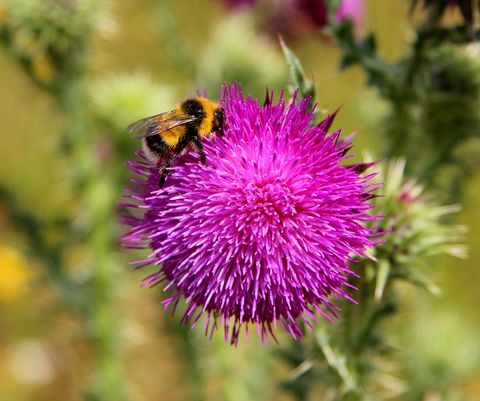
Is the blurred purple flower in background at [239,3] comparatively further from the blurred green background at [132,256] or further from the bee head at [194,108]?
the bee head at [194,108]

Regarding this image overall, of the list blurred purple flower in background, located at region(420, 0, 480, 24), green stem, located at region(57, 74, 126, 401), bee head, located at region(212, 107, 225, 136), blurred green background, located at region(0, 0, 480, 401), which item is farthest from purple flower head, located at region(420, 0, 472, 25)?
green stem, located at region(57, 74, 126, 401)

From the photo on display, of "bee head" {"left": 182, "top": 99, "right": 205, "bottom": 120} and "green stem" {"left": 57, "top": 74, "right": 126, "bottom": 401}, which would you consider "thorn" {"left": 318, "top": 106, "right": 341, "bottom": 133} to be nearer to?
"bee head" {"left": 182, "top": 99, "right": 205, "bottom": 120}

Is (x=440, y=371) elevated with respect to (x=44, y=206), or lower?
lower

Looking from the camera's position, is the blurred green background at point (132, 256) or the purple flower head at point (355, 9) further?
the purple flower head at point (355, 9)

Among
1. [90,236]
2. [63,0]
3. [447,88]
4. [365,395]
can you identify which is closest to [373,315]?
[365,395]

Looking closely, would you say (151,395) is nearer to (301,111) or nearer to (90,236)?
(90,236)

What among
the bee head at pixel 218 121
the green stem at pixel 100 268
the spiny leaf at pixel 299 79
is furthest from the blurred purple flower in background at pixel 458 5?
the green stem at pixel 100 268

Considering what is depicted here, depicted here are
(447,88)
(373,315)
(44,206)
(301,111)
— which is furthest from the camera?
(44,206)
